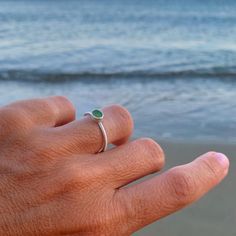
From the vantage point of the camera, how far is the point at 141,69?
912cm

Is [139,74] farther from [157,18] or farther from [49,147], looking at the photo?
[157,18]

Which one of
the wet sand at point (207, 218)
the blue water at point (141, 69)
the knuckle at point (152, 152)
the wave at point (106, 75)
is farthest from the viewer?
the wave at point (106, 75)

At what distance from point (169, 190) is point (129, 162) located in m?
0.10

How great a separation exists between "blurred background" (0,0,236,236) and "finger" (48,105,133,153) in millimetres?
2242

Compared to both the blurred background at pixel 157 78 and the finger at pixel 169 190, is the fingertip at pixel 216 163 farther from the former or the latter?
the blurred background at pixel 157 78

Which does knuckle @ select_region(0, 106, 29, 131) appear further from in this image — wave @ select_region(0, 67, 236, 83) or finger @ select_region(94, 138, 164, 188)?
wave @ select_region(0, 67, 236, 83)

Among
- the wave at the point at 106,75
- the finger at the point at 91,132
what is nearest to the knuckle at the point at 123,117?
the finger at the point at 91,132

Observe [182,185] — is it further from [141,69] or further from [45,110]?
[141,69]

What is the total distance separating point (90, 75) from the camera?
345 inches

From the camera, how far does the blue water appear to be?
575 cm

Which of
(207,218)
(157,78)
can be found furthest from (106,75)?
(207,218)

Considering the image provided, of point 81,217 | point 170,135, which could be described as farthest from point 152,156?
point 170,135

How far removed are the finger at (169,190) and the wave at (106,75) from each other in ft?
24.3

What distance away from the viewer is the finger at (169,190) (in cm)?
98
